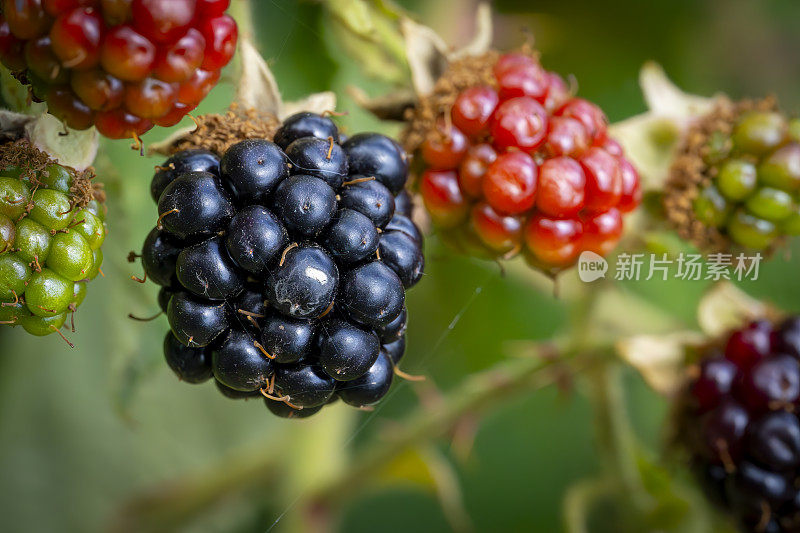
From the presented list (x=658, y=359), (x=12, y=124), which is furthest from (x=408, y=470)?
(x=12, y=124)

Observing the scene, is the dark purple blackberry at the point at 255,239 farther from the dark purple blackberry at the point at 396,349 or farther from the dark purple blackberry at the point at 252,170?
the dark purple blackberry at the point at 396,349

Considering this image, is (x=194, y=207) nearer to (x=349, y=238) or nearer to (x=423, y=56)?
(x=349, y=238)

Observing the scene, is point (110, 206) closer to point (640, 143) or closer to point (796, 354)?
point (640, 143)

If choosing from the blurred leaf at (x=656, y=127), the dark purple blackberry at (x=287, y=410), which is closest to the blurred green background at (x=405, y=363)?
the dark purple blackberry at (x=287, y=410)

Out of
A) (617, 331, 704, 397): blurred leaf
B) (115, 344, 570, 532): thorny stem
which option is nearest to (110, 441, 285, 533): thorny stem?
(115, 344, 570, 532): thorny stem

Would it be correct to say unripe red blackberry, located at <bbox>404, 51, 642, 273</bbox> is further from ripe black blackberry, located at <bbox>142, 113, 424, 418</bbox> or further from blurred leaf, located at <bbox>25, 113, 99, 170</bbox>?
blurred leaf, located at <bbox>25, 113, 99, 170</bbox>

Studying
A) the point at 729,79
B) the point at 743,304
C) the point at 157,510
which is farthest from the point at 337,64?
the point at 729,79
